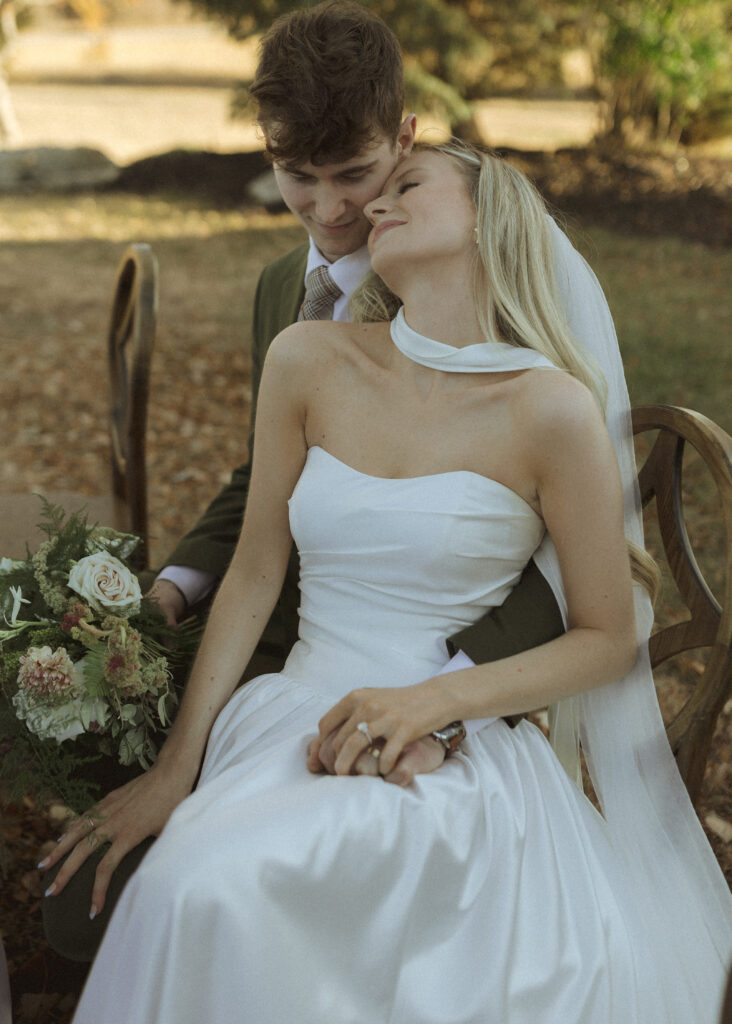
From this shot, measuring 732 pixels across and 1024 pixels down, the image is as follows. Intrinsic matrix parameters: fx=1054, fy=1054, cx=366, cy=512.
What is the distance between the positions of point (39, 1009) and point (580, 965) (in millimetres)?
1588

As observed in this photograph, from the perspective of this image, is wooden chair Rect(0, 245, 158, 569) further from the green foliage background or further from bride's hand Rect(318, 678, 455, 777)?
the green foliage background

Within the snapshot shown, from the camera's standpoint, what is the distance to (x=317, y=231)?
2.74m

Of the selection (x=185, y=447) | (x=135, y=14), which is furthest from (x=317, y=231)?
(x=135, y=14)

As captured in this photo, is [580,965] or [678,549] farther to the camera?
[678,549]

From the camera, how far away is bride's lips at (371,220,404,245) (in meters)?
2.28

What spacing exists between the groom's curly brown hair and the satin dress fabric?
828 mm

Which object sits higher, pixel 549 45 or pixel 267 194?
pixel 549 45

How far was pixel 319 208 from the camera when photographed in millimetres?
2650

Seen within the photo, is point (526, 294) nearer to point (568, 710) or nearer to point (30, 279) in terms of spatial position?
point (568, 710)

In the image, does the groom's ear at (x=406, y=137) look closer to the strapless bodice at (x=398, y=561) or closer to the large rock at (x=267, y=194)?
the strapless bodice at (x=398, y=561)

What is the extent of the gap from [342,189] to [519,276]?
0.60m

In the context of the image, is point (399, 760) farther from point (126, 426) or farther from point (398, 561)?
point (126, 426)

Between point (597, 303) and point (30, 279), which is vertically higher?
point (597, 303)

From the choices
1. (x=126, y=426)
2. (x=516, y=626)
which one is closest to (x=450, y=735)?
(x=516, y=626)
